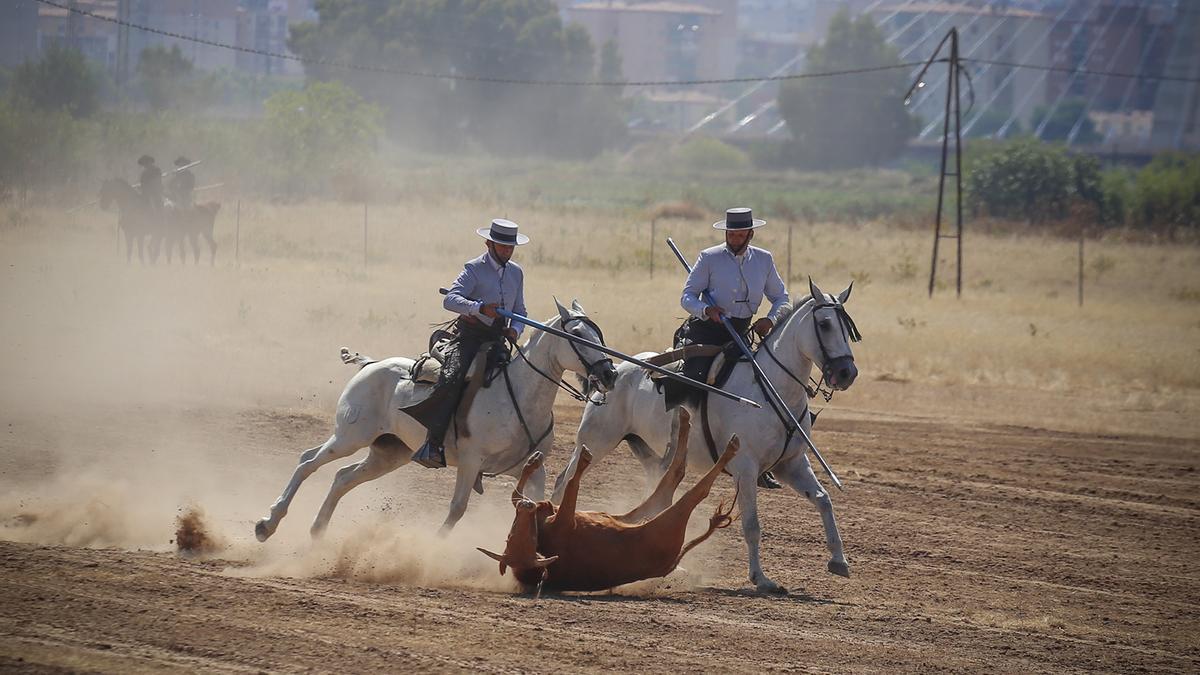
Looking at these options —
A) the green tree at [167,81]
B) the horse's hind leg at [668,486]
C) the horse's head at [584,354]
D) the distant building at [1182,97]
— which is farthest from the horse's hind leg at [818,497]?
the distant building at [1182,97]

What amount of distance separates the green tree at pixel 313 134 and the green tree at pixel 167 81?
16231 mm

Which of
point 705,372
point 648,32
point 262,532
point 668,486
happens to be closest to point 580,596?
point 668,486

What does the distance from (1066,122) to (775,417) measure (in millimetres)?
157363

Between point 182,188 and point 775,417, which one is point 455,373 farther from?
point 182,188

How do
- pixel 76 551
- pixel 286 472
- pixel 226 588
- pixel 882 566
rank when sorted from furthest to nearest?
pixel 286 472, pixel 882 566, pixel 76 551, pixel 226 588

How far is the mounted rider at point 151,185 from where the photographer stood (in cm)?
3141

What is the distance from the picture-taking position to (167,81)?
78.9 meters

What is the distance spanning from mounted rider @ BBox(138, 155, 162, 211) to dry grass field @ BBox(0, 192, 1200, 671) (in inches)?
69.6

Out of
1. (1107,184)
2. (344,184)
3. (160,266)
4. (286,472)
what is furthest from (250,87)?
(286,472)

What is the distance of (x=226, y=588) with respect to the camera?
27.3 ft

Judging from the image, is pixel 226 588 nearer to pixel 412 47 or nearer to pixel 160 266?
pixel 160 266

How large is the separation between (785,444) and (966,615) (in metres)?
1.83

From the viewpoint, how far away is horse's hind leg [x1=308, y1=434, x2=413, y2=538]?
1056cm

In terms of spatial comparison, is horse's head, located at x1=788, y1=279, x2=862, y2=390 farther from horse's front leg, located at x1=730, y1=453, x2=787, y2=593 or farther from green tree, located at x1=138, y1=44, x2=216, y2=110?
green tree, located at x1=138, y1=44, x2=216, y2=110
